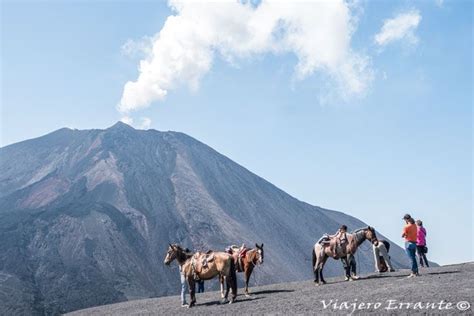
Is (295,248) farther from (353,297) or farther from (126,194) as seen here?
(353,297)

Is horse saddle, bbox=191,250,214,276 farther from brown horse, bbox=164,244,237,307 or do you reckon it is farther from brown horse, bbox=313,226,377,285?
brown horse, bbox=313,226,377,285

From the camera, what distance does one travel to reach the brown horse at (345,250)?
15.6 metres

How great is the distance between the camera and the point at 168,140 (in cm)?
9519

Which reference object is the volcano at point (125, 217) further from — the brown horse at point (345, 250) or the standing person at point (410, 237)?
the standing person at point (410, 237)

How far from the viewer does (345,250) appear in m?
15.6

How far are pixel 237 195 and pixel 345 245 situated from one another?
65422 millimetres

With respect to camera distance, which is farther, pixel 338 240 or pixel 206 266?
pixel 338 240

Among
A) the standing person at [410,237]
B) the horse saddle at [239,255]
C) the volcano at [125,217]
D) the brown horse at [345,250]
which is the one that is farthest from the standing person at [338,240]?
the volcano at [125,217]

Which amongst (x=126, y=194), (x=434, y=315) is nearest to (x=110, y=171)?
(x=126, y=194)

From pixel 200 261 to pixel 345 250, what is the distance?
210 inches

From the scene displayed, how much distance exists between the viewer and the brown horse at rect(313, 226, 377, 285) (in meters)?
15.6

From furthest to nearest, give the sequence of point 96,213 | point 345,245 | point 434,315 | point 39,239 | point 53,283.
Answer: point 96,213 < point 39,239 < point 53,283 < point 345,245 < point 434,315

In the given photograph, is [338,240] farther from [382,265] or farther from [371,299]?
[371,299]

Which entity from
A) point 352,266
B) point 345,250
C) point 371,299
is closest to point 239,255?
point 345,250
